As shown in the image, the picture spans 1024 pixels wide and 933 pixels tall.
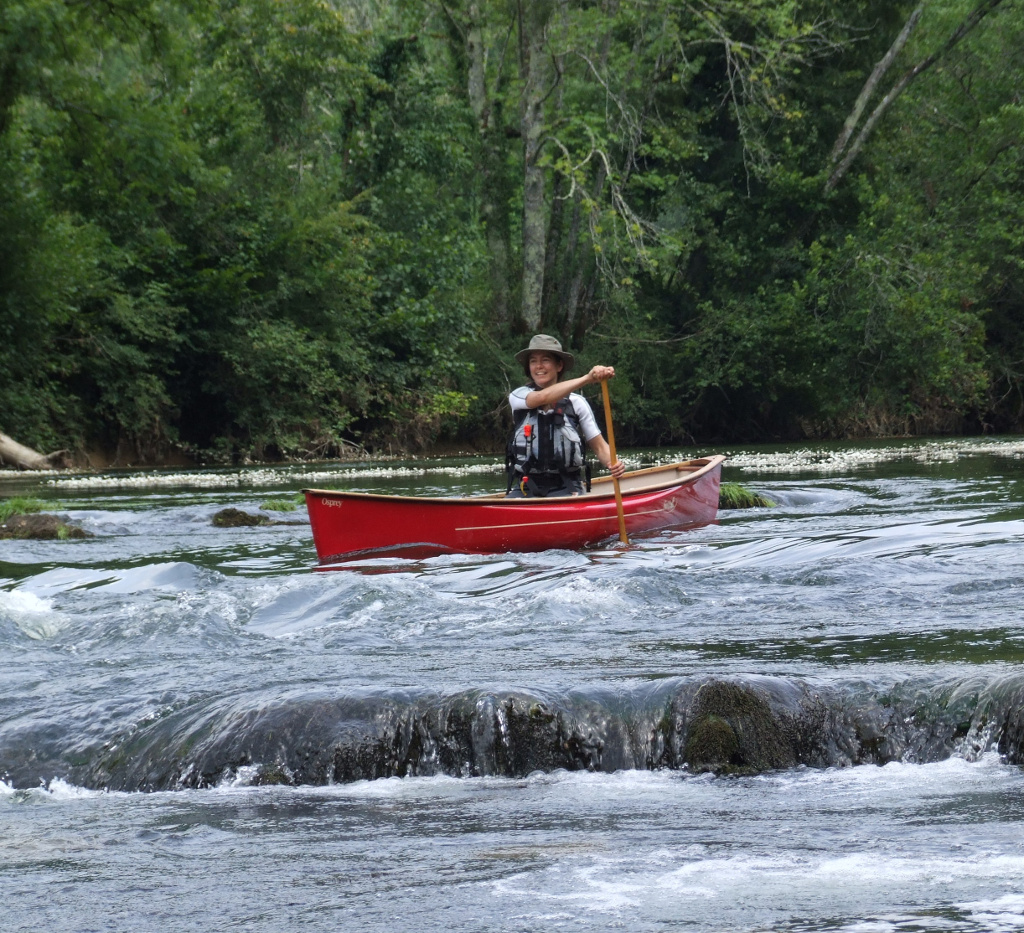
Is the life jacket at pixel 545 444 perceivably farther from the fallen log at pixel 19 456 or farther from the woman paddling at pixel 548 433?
the fallen log at pixel 19 456

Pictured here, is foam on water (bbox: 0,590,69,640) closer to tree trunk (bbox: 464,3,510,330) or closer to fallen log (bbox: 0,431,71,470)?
fallen log (bbox: 0,431,71,470)

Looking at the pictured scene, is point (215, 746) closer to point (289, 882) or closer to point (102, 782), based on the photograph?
point (102, 782)

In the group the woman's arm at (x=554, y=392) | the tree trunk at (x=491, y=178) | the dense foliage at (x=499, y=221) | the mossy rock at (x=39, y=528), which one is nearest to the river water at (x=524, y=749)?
the woman's arm at (x=554, y=392)

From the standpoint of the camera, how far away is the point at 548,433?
1030cm

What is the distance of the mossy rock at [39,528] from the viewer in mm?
12016

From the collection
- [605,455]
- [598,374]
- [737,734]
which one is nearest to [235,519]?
[605,455]

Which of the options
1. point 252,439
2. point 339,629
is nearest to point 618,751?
point 339,629

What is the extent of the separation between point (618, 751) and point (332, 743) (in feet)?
3.35

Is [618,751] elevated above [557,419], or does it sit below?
below

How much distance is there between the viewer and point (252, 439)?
86.5ft

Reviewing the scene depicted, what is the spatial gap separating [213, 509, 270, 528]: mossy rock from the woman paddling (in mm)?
3817

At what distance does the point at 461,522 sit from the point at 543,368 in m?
1.31

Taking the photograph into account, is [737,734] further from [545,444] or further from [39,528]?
[39,528]

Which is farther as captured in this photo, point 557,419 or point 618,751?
point 557,419
